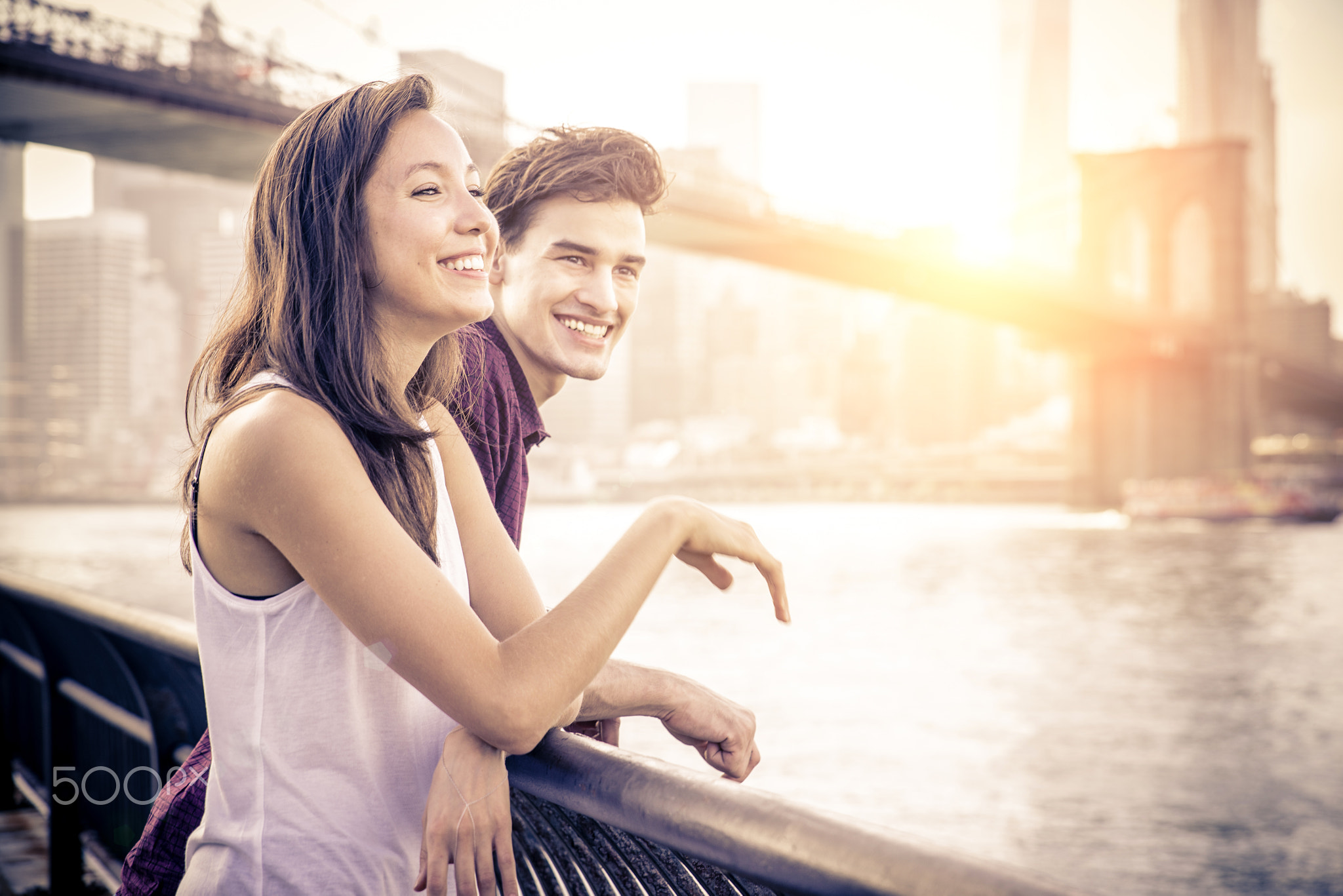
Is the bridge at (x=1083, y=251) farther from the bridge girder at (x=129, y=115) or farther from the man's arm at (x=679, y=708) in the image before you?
the man's arm at (x=679, y=708)

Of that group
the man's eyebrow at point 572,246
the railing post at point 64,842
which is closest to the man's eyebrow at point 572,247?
the man's eyebrow at point 572,246

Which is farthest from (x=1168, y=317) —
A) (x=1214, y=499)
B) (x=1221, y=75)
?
(x=1221, y=75)

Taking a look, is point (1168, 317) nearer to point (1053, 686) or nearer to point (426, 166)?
point (1053, 686)

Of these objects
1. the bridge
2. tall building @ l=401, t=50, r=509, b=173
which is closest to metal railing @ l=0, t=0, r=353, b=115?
the bridge

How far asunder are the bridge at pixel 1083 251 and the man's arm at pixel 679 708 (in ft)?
18.4

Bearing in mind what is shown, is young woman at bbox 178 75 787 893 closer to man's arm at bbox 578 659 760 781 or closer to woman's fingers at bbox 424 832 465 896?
woman's fingers at bbox 424 832 465 896

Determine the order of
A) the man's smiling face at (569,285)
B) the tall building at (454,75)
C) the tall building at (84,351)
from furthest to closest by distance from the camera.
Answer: the tall building at (84,351)
the man's smiling face at (569,285)
the tall building at (454,75)

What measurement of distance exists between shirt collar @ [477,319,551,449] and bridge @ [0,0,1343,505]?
16.7 feet

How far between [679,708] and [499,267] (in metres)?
0.76

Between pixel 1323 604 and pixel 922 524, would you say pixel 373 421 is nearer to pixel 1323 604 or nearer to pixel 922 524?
pixel 1323 604

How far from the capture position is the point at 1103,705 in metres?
16.7

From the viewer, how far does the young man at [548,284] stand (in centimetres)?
143

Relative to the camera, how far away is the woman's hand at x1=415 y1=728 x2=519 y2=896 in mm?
913

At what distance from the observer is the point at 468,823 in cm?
92
